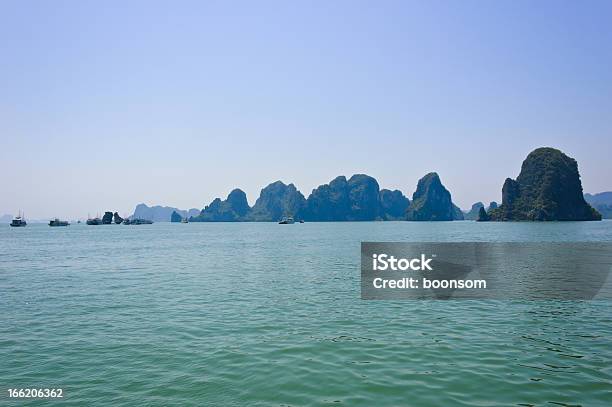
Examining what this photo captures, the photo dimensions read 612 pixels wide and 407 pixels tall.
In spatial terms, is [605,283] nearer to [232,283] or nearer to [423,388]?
[423,388]

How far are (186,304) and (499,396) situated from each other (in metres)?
21.5

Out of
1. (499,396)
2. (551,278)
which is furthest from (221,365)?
(551,278)

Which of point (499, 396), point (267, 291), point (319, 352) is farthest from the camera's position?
point (267, 291)

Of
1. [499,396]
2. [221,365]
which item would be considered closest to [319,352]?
[221,365]

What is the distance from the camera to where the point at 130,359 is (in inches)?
639

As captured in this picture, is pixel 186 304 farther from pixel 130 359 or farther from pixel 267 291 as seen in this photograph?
pixel 130 359

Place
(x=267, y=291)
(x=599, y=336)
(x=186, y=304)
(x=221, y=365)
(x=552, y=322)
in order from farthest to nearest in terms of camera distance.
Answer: (x=267, y=291), (x=186, y=304), (x=552, y=322), (x=599, y=336), (x=221, y=365)

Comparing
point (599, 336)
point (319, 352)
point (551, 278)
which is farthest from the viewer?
A: point (551, 278)

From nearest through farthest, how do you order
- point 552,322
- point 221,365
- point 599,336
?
point 221,365 → point 599,336 → point 552,322

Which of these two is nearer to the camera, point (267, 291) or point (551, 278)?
point (267, 291)

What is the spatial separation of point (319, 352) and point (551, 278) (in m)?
32.6

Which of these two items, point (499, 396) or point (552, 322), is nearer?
point (499, 396)

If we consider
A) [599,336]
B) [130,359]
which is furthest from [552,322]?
[130,359]

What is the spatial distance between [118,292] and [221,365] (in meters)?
22.6
